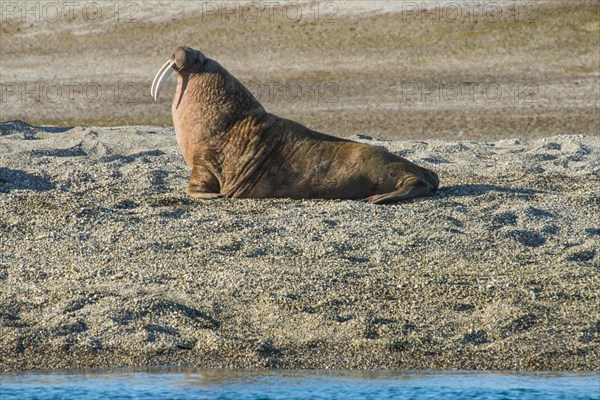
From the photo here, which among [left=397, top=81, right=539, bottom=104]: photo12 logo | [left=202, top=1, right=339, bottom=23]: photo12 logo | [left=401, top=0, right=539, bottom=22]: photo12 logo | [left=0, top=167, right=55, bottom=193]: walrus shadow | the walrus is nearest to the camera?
the walrus

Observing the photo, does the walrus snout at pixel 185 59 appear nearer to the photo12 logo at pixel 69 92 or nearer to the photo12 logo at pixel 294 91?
the photo12 logo at pixel 294 91

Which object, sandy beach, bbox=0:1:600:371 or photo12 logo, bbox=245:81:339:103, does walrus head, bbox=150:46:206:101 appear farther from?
photo12 logo, bbox=245:81:339:103

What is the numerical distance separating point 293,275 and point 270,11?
17602 millimetres

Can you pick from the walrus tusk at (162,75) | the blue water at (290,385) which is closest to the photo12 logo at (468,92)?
the walrus tusk at (162,75)

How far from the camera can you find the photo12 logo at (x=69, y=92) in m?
18.5

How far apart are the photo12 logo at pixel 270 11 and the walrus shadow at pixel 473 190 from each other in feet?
47.8

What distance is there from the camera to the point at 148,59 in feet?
70.8

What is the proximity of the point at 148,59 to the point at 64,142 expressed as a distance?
1070 centimetres

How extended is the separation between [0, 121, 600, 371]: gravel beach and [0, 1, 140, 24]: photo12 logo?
1495cm

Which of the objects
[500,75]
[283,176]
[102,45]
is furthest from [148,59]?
[283,176]

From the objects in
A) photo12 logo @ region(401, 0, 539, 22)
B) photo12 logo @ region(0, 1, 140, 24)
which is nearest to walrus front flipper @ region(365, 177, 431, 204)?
photo12 logo @ region(401, 0, 539, 22)

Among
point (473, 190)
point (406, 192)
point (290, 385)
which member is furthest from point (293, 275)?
point (473, 190)

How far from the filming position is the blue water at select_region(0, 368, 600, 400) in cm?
516

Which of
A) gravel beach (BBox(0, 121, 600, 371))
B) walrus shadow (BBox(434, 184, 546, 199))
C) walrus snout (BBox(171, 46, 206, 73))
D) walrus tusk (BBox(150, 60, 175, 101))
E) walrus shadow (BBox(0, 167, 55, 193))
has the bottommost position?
gravel beach (BBox(0, 121, 600, 371))
